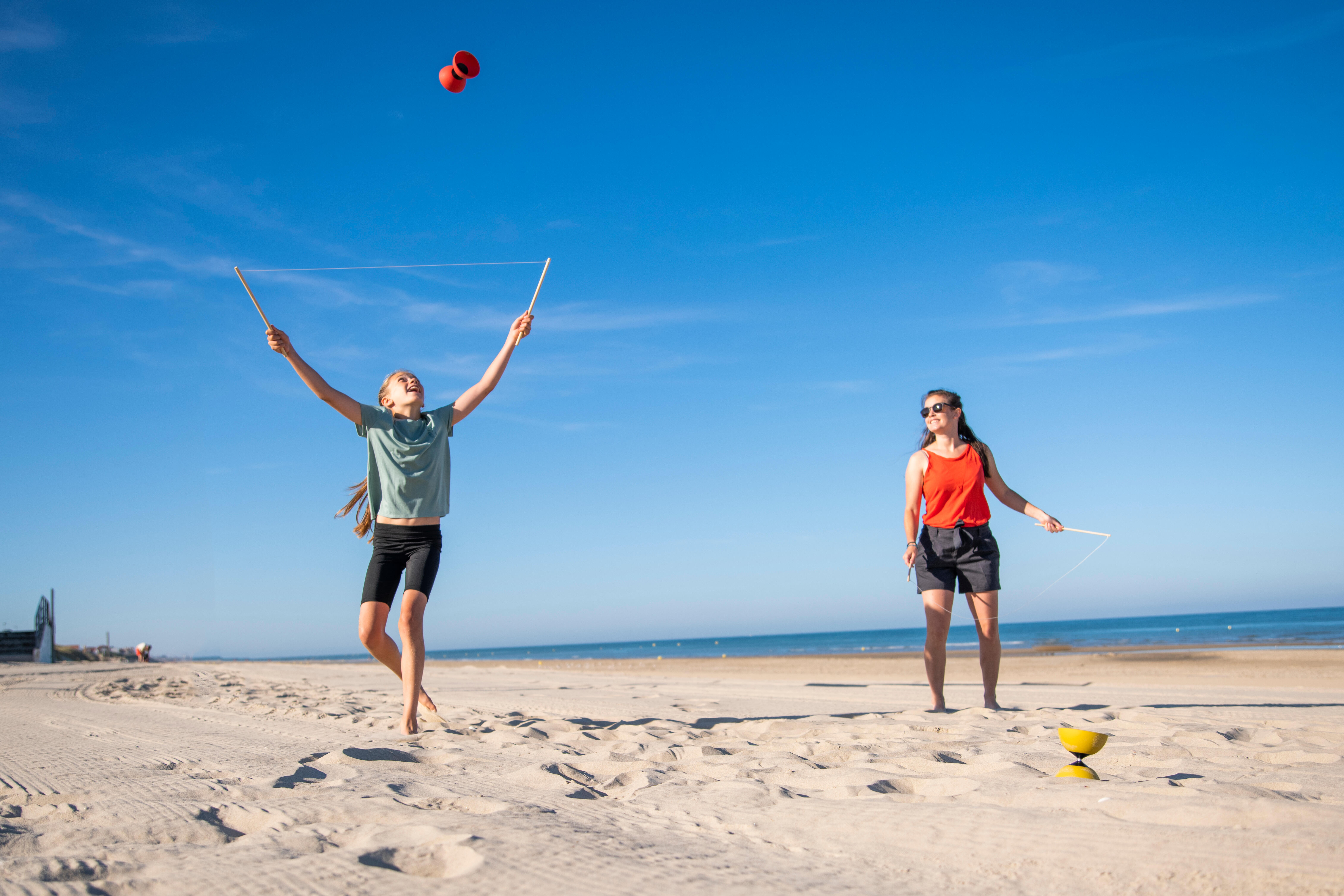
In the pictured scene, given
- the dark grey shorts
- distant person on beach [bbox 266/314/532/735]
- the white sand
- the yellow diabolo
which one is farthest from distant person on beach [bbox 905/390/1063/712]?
distant person on beach [bbox 266/314/532/735]

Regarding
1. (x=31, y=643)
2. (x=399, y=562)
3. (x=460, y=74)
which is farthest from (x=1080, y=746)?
(x=31, y=643)

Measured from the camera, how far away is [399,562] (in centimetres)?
379

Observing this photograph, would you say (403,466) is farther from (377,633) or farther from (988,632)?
(988,632)

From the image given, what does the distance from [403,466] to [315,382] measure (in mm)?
539

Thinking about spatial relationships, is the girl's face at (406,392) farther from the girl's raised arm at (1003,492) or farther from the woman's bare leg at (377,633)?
the girl's raised arm at (1003,492)

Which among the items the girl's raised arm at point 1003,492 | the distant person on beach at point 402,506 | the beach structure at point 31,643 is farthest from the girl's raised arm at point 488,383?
the beach structure at point 31,643

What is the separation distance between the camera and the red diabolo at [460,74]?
457cm

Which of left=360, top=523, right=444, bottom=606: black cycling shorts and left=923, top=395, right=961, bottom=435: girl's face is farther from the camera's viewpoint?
left=923, top=395, right=961, bottom=435: girl's face

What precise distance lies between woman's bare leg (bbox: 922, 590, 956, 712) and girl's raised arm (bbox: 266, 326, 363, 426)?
3088 mm

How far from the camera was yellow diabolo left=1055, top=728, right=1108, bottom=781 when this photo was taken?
90.5 inches

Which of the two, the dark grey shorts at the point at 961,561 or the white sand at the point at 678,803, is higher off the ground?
the dark grey shorts at the point at 961,561

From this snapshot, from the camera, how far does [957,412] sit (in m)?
4.70

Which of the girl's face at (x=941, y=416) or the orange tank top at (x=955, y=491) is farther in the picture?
the girl's face at (x=941, y=416)

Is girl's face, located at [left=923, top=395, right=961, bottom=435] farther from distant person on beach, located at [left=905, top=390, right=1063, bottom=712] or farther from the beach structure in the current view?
the beach structure
